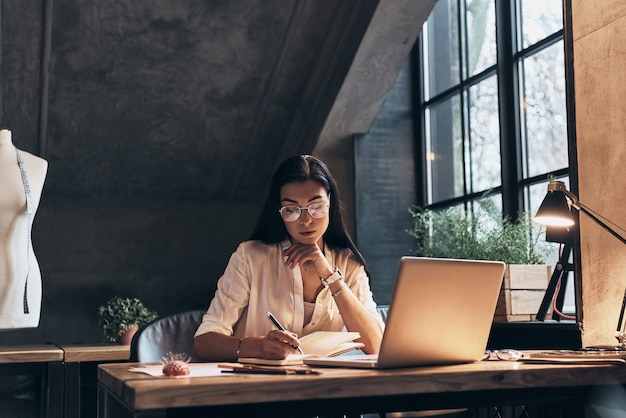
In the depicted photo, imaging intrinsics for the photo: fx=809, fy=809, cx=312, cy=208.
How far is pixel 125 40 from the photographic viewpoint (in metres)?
5.56

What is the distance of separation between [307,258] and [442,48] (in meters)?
3.82

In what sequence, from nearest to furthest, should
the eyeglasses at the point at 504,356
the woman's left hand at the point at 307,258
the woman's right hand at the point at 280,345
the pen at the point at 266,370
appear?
1. the pen at the point at 266,370
2. the woman's right hand at the point at 280,345
3. the eyeglasses at the point at 504,356
4. the woman's left hand at the point at 307,258

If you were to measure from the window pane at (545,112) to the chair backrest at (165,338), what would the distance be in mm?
2517

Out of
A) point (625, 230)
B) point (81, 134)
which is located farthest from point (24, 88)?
point (625, 230)

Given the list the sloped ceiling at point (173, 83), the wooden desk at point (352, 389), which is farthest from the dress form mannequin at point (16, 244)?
the sloped ceiling at point (173, 83)

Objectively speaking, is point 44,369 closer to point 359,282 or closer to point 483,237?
point 359,282

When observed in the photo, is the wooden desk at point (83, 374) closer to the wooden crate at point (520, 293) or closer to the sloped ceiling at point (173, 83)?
the wooden crate at point (520, 293)

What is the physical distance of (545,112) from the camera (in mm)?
4629

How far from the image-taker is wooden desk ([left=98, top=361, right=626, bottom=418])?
1.43 metres

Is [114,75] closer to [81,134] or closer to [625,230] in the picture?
[81,134]

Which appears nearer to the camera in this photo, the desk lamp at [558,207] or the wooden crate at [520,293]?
the desk lamp at [558,207]

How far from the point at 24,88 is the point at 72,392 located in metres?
2.68

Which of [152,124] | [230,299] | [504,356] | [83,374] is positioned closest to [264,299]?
[230,299]

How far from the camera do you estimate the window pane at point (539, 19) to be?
4512mm
